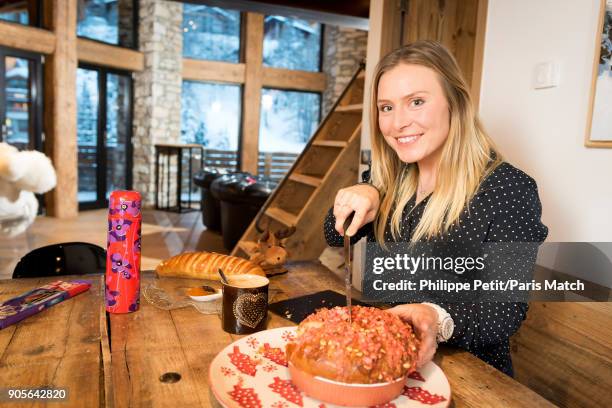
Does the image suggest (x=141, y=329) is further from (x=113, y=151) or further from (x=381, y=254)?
(x=113, y=151)

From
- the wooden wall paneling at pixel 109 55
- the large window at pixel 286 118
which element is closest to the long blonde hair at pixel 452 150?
the wooden wall paneling at pixel 109 55

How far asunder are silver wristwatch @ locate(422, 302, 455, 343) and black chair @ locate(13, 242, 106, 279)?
1.38 meters

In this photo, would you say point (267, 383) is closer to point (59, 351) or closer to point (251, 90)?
point (59, 351)

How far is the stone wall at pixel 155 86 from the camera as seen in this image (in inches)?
361

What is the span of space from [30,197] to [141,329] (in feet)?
2.09

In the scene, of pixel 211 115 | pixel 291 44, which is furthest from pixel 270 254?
pixel 291 44

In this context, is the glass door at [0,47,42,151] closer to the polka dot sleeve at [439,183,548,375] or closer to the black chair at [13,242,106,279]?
the black chair at [13,242,106,279]

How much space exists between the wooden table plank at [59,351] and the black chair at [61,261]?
56 centimetres

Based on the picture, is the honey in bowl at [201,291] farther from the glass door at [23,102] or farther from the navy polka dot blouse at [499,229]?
the glass door at [23,102]

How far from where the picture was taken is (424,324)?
3.64 feet

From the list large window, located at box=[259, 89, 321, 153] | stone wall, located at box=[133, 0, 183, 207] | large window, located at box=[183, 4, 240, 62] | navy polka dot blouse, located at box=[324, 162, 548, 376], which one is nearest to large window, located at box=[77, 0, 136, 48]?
stone wall, located at box=[133, 0, 183, 207]

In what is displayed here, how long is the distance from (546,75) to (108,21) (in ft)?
28.1

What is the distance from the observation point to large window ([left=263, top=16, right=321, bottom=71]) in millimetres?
11625

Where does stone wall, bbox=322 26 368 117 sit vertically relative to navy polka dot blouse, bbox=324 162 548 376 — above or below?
above
